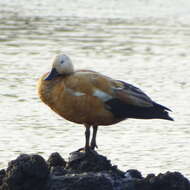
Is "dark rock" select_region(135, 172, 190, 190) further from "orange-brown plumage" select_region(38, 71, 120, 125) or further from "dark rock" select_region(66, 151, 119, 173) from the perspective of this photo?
"orange-brown plumage" select_region(38, 71, 120, 125)

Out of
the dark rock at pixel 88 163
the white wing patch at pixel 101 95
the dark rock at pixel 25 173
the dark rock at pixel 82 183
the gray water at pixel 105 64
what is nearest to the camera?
the dark rock at pixel 25 173

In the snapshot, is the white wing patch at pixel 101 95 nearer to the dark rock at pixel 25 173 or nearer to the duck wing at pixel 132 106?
the duck wing at pixel 132 106

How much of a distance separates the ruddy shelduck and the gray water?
1.45 metres

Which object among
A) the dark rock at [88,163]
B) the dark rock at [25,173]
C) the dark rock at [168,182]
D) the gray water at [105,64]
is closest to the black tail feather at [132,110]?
the dark rock at [88,163]

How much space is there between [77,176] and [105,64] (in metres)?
8.90

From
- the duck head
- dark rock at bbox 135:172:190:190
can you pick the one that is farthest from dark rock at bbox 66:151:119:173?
the duck head

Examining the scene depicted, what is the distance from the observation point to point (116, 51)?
1919cm

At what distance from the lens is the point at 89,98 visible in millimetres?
9352

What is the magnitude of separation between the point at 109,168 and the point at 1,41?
36.9 ft

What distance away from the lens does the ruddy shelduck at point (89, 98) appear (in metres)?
9.27

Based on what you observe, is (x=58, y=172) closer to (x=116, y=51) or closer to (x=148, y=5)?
(x=116, y=51)

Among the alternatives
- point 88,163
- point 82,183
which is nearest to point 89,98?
point 88,163

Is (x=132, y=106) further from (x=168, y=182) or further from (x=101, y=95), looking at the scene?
(x=168, y=182)

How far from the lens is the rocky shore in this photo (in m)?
8.51
